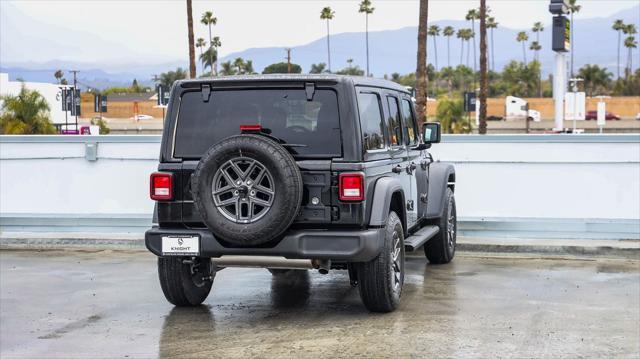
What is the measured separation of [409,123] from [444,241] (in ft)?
5.84

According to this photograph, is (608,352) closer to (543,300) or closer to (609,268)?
(543,300)

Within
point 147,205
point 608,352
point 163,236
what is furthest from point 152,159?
point 608,352

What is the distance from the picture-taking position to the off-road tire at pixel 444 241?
1162 cm

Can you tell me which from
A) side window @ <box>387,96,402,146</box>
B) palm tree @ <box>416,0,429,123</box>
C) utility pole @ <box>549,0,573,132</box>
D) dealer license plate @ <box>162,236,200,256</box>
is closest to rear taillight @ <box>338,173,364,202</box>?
dealer license plate @ <box>162,236,200,256</box>

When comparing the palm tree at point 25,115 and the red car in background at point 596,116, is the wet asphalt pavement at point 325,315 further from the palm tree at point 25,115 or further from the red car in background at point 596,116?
A: the red car in background at point 596,116

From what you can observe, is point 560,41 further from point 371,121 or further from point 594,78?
point 594,78

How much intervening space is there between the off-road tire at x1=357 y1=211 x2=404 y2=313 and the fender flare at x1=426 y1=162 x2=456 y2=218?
2508 millimetres

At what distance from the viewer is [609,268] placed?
456 inches

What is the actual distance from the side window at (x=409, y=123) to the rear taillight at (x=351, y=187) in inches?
92.5

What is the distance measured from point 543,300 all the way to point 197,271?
3325mm

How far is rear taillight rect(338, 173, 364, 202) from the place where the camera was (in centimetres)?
801

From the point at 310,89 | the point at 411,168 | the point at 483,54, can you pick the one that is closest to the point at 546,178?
the point at 411,168

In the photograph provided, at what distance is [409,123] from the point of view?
34.9 ft

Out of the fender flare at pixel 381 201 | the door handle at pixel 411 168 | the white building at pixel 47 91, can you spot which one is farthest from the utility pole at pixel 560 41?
the white building at pixel 47 91
